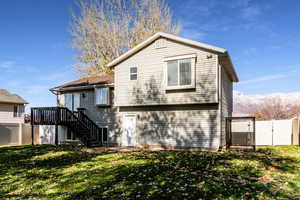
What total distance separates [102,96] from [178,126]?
22.6 feet

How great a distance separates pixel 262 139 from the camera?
57.1 feet

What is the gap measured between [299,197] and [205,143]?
8.08 m

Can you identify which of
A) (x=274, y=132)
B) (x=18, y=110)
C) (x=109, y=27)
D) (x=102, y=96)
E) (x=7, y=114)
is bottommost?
(x=274, y=132)

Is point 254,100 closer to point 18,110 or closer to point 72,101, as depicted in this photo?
point 72,101

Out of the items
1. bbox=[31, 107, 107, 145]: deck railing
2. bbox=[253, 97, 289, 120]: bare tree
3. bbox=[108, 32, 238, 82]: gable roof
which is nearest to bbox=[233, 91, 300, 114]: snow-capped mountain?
bbox=[253, 97, 289, 120]: bare tree

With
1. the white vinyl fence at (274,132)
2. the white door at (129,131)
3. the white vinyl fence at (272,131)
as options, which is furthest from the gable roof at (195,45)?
the white vinyl fence at (274,132)

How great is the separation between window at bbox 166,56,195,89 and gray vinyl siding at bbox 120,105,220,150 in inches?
61.3

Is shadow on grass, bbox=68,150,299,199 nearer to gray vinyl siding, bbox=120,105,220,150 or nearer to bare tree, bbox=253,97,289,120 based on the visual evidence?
gray vinyl siding, bbox=120,105,220,150

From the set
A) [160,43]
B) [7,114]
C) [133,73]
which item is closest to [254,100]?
[160,43]

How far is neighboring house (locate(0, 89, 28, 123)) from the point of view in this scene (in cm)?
2667

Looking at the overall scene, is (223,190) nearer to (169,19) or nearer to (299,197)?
Answer: (299,197)

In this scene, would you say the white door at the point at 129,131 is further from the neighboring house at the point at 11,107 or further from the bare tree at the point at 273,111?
the bare tree at the point at 273,111

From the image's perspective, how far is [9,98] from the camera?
90.6 feet

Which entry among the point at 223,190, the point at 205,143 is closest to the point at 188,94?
the point at 205,143
